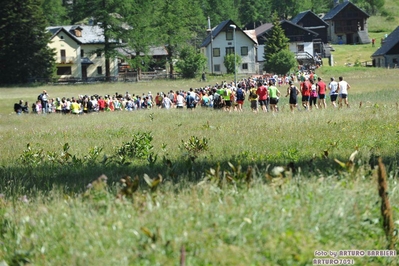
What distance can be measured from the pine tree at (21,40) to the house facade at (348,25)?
80.2 metres

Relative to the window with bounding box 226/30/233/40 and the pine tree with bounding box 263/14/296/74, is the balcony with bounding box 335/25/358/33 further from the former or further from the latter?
the pine tree with bounding box 263/14/296/74

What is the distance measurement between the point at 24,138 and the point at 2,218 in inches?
669

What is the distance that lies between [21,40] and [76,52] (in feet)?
73.4

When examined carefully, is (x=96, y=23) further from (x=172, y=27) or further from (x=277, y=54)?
(x=277, y=54)

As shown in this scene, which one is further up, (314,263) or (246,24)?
(246,24)

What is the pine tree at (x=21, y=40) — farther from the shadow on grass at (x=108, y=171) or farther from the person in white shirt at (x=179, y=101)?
the shadow on grass at (x=108, y=171)

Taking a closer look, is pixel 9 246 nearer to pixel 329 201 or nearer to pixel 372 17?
pixel 329 201

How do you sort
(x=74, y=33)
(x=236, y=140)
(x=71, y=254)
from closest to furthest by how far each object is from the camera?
1. (x=71, y=254)
2. (x=236, y=140)
3. (x=74, y=33)

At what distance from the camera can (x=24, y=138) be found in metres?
23.9

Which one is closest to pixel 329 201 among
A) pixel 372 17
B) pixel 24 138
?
pixel 24 138

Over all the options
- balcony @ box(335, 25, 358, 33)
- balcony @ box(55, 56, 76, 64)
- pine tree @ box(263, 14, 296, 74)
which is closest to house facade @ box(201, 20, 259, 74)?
pine tree @ box(263, 14, 296, 74)

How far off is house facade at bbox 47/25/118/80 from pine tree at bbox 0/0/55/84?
14806 millimetres

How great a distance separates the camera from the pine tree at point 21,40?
277ft

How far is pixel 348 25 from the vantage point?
152 m
